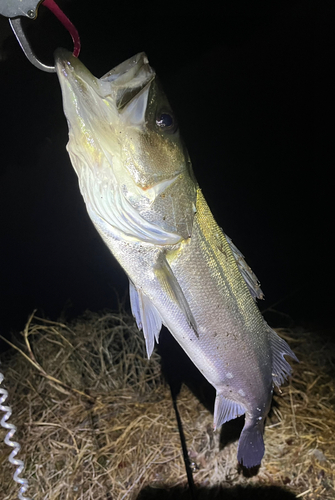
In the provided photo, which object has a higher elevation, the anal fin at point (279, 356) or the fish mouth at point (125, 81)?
the fish mouth at point (125, 81)

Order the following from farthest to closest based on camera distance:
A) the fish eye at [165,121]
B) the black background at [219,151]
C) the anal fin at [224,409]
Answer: the black background at [219,151]
the anal fin at [224,409]
the fish eye at [165,121]

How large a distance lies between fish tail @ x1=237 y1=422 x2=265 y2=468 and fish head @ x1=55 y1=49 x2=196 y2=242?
1.37 metres

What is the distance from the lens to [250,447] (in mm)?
1885

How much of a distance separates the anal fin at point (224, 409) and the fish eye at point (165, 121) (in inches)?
56.1

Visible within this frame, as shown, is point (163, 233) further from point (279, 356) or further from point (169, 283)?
point (279, 356)

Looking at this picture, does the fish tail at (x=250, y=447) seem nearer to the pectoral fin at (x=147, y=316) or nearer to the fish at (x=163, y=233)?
the fish at (x=163, y=233)

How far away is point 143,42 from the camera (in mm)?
3957

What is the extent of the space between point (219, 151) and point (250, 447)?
186 inches

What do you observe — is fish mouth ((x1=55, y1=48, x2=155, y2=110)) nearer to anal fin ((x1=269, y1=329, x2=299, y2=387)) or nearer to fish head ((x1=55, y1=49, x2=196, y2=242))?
fish head ((x1=55, y1=49, x2=196, y2=242))

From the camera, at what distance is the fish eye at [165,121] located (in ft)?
4.06

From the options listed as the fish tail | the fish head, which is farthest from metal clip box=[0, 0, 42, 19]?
the fish tail

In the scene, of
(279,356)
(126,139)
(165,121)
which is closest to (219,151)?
(279,356)

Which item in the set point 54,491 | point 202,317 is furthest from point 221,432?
point 202,317

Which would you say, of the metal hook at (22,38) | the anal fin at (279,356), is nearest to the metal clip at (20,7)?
the metal hook at (22,38)
